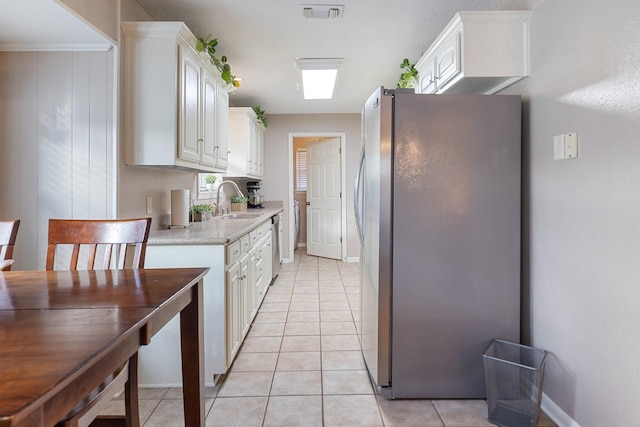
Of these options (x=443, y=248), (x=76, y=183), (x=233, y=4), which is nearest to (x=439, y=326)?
(x=443, y=248)

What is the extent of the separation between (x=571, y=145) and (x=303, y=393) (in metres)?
1.84

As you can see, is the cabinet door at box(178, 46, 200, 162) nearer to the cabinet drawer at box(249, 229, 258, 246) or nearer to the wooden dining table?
the cabinet drawer at box(249, 229, 258, 246)

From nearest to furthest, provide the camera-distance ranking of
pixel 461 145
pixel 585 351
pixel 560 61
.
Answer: pixel 585 351 → pixel 560 61 → pixel 461 145

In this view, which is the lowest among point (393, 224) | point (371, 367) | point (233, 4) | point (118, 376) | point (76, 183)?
point (371, 367)

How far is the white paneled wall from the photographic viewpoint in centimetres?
193

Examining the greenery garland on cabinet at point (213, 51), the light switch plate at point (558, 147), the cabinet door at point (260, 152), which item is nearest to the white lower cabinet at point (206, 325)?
the greenery garland on cabinet at point (213, 51)

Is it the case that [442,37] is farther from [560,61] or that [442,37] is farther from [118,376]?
[118,376]

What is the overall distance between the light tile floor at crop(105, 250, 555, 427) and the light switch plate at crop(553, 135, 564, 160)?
1.28 metres

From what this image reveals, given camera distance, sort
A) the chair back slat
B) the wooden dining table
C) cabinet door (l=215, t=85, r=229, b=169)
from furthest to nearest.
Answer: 1. cabinet door (l=215, t=85, r=229, b=169)
2. the chair back slat
3. the wooden dining table

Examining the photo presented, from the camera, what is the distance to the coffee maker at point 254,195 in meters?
5.27

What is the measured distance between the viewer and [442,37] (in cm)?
220

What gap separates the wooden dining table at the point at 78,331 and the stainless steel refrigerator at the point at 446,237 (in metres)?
1.01

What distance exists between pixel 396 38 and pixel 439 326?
7.41ft

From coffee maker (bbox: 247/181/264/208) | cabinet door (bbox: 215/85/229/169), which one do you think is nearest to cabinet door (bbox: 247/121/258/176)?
coffee maker (bbox: 247/181/264/208)
